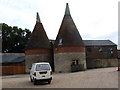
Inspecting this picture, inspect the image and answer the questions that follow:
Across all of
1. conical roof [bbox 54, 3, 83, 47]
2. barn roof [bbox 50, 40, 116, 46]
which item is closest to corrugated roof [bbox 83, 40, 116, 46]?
barn roof [bbox 50, 40, 116, 46]

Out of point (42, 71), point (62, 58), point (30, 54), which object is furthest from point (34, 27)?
point (42, 71)

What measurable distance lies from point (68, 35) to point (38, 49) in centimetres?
630

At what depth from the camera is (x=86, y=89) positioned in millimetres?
12609

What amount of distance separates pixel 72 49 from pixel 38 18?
36.5ft

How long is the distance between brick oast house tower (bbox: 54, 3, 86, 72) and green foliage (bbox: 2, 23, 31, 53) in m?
29.4

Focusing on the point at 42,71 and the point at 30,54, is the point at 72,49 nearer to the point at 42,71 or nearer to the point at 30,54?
the point at 30,54

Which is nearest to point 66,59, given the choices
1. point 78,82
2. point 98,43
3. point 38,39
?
point 38,39

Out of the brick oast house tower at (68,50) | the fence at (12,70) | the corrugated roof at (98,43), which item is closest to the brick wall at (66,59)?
the brick oast house tower at (68,50)

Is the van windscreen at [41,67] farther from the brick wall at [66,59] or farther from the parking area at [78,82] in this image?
the brick wall at [66,59]

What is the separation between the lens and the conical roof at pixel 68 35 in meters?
35.4

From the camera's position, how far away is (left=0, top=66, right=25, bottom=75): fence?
4251cm

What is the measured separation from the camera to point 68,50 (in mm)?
34844

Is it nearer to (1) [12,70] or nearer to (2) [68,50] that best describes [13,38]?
(1) [12,70]

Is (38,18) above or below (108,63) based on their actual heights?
above
